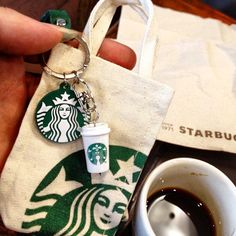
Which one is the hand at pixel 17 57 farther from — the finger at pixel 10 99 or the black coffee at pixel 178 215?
the black coffee at pixel 178 215

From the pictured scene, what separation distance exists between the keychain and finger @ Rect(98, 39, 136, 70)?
0.15ft

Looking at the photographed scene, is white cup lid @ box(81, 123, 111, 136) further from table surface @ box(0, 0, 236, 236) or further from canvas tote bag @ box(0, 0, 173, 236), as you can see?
table surface @ box(0, 0, 236, 236)

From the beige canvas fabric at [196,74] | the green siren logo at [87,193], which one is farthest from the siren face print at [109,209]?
the beige canvas fabric at [196,74]

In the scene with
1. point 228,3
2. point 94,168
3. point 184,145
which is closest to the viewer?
point 94,168

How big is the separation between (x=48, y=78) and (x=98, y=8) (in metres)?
0.07

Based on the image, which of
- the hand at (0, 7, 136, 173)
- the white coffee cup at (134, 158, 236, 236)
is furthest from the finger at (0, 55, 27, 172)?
the white coffee cup at (134, 158, 236, 236)

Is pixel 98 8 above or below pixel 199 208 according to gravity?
above

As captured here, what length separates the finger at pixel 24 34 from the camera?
272 mm

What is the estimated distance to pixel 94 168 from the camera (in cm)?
25

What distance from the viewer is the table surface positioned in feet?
1.34

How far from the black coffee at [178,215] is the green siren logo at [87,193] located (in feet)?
0.17

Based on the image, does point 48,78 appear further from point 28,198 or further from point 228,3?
point 228,3

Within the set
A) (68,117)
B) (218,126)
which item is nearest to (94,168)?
(68,117)

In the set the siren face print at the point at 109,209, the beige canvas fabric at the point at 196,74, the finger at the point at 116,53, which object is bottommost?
the siren face print at the point at 109,209
